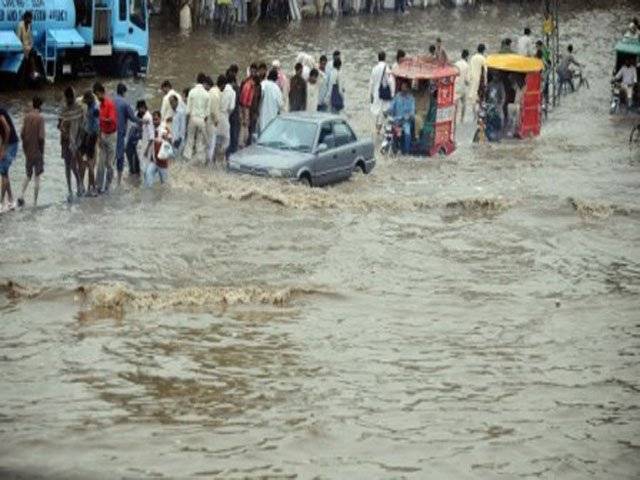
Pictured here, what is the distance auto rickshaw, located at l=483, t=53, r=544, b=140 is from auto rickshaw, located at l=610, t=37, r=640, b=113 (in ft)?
11.8

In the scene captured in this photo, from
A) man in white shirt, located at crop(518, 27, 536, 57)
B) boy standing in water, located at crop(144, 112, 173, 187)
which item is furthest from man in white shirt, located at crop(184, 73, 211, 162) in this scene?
man in white shirt, located at crop(518, 27, 536, 57)

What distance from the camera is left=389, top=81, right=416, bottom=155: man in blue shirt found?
990 inches

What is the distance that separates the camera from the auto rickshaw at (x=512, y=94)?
2748 centimetres

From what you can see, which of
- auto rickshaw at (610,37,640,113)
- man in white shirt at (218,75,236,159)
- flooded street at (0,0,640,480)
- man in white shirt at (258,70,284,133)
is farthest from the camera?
auto rickshaw at (610,37,640,113)

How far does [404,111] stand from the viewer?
25.2 metres

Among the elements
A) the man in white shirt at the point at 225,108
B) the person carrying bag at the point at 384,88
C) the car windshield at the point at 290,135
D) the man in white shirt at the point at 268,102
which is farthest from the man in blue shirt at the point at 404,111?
the car windshield at the point at 290,135

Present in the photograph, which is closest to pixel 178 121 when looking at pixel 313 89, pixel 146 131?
pixel 146 131

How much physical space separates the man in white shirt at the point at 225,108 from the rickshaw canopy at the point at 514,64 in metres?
5.54

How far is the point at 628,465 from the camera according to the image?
13383mm

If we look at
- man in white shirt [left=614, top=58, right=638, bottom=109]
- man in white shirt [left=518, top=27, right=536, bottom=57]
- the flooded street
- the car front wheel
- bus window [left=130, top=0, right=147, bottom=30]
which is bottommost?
the flooded street

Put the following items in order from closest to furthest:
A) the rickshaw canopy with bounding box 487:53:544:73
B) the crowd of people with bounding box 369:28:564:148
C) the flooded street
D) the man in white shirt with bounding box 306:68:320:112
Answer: the flooded street < the crowd of people with bounding box 369:28:564:148 < the man in white shirt with bounding box 306:68:320:112 < the rickshaw canopy with bounding box 487:53:544:73

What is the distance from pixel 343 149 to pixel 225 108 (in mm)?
1937

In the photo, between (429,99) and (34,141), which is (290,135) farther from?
(34,141)

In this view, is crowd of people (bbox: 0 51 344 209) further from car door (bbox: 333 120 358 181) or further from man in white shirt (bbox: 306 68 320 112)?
car door (bbox: 333 120 358 181)
